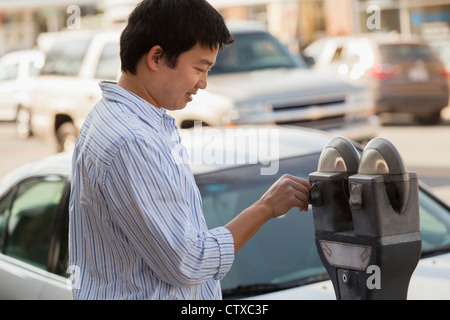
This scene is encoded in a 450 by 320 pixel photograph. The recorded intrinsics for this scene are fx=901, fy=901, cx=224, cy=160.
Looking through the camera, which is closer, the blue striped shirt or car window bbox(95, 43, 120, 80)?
the blue striped shirt

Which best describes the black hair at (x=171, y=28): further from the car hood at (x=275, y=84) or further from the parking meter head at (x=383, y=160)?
the car hood at (x=275, y=84)

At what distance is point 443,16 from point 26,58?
39.6ft

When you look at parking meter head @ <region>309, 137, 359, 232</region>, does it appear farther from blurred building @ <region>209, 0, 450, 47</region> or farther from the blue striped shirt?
blurred building @ <region>209, 0, 450, 47</region>

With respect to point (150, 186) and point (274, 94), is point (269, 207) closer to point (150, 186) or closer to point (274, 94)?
point (150, 186)

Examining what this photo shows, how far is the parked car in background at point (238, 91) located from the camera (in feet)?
31.7

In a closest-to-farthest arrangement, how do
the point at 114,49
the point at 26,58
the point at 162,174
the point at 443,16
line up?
the point at 162,174 < the point at 114,49 < the point at 26,58 < the point at 443,16

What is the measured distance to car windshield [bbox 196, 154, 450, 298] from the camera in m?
3.70

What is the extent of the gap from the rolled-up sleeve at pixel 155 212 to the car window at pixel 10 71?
19.0 metres

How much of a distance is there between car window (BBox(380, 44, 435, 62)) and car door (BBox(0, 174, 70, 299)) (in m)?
12.8

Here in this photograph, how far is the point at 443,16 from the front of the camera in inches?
1014

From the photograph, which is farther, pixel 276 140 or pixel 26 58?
pixel 26 58

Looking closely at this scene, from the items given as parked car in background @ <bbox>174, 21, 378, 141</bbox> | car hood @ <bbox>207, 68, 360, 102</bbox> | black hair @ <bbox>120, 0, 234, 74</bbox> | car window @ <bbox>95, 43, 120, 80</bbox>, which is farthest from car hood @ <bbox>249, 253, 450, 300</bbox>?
car window @ <bbox>95, 43, 120, 80</bbox>
